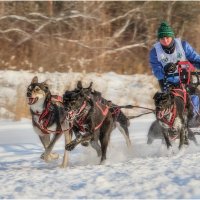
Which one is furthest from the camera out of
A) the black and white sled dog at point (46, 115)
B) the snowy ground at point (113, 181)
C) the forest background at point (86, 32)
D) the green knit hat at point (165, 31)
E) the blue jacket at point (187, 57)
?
the forest background at point (86, 32)

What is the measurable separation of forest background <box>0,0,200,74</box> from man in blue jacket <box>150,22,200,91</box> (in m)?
6.51

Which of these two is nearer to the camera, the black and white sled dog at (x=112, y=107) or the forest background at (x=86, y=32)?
the black and white sled dog at (x=112, y=107)

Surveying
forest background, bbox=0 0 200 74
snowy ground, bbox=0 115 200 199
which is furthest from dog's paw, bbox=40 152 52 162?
forest background, bbox=0 0 200 74

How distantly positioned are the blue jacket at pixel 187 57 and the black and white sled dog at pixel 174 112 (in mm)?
447

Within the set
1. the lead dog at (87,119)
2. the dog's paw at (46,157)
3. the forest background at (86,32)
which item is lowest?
the dog's paw at (46,157)

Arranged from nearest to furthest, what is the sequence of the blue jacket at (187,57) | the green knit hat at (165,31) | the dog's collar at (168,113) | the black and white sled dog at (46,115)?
the dog's collar at (168,113), the black and white sled dog at (46,115), the green knit hat at (165,31), the blue jacket at (187,57)

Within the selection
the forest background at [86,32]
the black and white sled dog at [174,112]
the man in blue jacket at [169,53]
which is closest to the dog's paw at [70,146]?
the black and white sled dog at [174,112]

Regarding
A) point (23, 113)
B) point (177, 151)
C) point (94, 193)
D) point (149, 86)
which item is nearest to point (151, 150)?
point (177, 151)

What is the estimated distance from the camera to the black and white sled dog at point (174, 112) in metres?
5.93

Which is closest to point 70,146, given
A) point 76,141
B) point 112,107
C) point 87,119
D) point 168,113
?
point 76,141

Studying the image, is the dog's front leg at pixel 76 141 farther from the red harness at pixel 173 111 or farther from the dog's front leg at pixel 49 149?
the red harness at pixel 173 111

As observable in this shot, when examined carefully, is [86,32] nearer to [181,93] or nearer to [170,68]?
[170,68]

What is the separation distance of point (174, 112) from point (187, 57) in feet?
2.68

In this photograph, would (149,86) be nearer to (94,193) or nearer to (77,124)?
(77,124)
